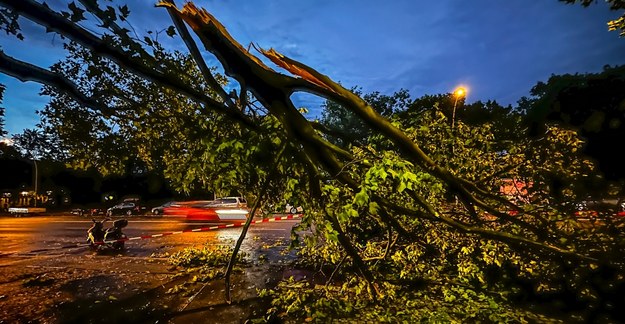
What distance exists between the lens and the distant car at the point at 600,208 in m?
3.61

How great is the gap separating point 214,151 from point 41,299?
6.11 m

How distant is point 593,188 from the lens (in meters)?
4.02

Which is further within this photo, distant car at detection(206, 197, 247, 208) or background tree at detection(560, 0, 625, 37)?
distant car at detection(206, 197, 247, 208)

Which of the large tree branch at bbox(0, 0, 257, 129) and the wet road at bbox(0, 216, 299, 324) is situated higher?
the large tree branch at bbox(0, 0, 257, 129)

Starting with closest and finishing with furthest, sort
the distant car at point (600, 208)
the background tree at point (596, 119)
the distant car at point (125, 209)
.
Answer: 1. the background tree at point (596, 119)
2. the distant car at point (600, 208)
3. the distant car at point (125, 209)

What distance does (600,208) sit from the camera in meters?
3.70

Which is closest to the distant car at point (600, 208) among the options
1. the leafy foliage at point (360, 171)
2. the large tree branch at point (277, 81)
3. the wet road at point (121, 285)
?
the leafy foliage at point (360, 171)

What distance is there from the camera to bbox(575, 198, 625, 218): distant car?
3609 millimetres

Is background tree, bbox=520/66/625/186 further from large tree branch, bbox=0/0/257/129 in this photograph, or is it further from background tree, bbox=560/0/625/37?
large tree branch, bbox=0/0/257/129

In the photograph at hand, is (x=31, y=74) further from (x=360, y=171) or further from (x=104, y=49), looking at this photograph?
(x=360, y=171)

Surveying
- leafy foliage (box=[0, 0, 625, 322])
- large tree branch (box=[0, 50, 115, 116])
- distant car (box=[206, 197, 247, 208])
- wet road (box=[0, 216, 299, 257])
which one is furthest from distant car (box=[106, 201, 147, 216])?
large tree branch (box=[0, 50, 115, 116])

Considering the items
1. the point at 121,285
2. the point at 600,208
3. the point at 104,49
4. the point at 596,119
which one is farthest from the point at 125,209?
the point at 596,119

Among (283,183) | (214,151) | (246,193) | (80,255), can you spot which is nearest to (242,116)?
(214,151)

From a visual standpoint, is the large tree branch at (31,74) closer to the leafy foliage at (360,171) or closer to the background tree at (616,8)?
the leafy foliage at (360,171)
